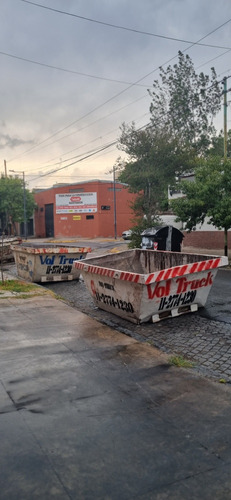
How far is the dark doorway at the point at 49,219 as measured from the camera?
5500 centimetres

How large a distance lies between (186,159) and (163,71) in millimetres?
21994

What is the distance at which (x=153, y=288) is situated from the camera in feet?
21.6

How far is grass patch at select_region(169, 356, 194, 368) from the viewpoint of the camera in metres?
4.85

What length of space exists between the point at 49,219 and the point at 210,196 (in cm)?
4340

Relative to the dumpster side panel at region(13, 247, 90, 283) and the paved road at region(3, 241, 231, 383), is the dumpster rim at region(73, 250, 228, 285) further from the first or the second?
the dumpster side panel at region(13, 247, 90, 283)

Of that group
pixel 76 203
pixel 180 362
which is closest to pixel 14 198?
pixel 76 203

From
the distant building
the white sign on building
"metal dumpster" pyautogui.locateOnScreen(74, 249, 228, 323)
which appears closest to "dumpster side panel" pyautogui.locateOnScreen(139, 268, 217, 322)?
"metal dumpster" pyautogui.locateOnScreen(74, 249, 228, 323)

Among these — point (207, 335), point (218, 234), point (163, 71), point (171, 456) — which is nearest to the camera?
point (171, 456)

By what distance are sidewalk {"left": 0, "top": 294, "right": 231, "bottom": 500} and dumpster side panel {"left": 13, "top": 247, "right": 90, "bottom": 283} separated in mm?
6448

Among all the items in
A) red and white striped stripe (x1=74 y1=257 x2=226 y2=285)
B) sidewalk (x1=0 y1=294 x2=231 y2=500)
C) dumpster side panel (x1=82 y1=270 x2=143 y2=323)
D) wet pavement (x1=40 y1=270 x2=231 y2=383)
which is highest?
red and white striped stripe (x1=74 y1=257 x2=226 y2=285)

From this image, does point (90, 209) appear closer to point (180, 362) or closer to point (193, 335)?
point (193, 335)

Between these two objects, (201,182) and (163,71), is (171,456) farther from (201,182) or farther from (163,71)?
(163,71)

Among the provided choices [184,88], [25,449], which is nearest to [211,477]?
[25,449]

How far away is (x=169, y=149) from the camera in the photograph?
27859 millimetres
